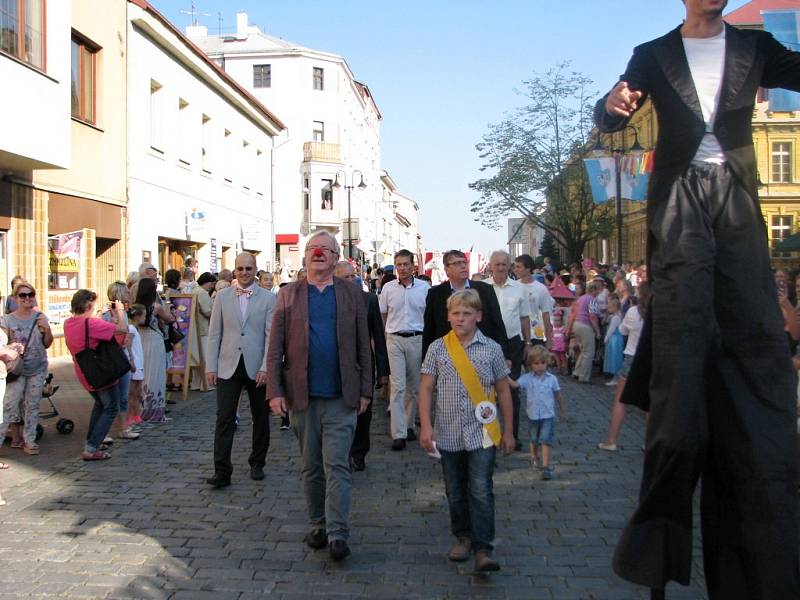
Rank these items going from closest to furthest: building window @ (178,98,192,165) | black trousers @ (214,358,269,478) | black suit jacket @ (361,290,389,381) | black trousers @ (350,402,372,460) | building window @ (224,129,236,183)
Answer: black trousers @ (214,358,269,478)
black trousers @ (350,402,372,460)
black suit jacket @ (361,290,389,381)
building window @ (178,98,192,165)
building window @ (224,129,236,183)

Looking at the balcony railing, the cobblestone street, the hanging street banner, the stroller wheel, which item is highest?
the balcony railing

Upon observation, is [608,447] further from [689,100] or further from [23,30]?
[23,30]

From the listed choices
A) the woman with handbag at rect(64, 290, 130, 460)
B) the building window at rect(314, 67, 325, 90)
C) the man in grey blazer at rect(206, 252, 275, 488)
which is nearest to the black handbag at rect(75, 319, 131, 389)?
the woman with handbag at rect(64, 290, 130, 460)

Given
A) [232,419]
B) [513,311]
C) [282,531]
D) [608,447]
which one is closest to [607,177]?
[513,311]

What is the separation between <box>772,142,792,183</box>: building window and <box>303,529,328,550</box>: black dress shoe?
47222mm

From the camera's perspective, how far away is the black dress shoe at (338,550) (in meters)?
5.09

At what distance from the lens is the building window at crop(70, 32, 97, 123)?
17.8 m

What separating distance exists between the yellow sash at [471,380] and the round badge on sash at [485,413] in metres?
0.02

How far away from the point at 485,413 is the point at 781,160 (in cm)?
4745

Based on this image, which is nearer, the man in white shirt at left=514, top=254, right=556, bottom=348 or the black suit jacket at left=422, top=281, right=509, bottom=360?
the black suit jacket at left=422, top=281, right=509, bottom=360

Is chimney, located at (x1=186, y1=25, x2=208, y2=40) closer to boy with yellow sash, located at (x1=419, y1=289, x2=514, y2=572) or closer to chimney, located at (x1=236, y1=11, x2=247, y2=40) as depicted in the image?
chimney, located at (x1=236, y1=11, x2=247, y2=40)

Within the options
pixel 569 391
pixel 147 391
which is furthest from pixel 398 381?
pixel 569 391

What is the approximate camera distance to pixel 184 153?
2423 centimetres

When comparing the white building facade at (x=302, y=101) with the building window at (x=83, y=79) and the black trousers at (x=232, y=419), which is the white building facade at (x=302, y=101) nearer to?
the building window at (x=83, y=79)
